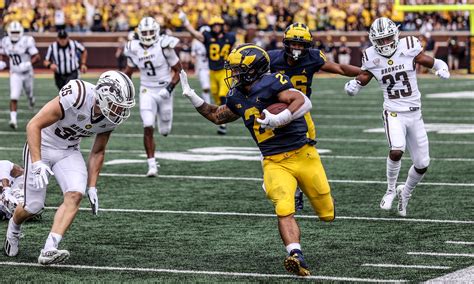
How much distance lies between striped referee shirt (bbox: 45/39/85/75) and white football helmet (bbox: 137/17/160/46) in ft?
17.0

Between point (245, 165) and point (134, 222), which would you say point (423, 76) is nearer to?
point (245, 165)

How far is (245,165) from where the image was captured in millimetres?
12492

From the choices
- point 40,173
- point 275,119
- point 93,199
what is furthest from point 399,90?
point 40,173

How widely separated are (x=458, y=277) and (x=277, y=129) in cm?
147

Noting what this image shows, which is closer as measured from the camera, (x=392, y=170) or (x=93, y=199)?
(x=93, y=199)

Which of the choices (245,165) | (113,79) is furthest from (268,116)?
(245,165)

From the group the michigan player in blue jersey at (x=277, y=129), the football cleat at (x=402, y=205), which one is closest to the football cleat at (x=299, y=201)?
the football cleat at (x=402, y=205)

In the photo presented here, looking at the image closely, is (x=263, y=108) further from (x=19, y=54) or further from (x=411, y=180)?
(x=19, y=54)

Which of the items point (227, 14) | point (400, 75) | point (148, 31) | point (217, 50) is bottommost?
point (227, 14)

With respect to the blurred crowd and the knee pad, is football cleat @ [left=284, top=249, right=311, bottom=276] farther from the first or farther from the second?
the blurred crowd

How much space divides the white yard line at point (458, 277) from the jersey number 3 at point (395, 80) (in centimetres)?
287

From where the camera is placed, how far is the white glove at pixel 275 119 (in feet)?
21.8

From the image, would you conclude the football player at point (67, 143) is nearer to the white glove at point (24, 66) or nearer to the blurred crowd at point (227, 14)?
the white glove at point (24, 66)

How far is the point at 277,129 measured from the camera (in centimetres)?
699
